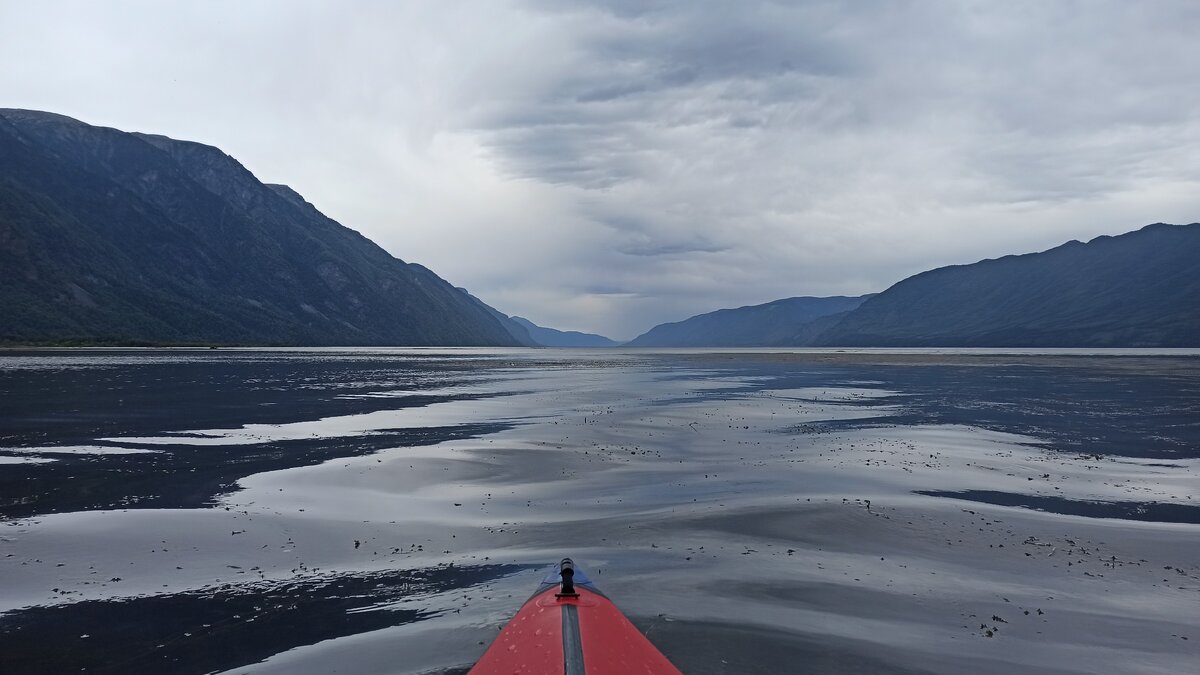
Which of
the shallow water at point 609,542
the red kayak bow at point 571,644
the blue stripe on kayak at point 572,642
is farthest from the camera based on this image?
the shallow water at point 609,542

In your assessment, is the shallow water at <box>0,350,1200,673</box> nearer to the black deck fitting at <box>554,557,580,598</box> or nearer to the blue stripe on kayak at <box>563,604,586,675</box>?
the black deck fitting at <box>554,557,580,598</box>

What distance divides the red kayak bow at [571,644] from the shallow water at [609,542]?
3.75 ft

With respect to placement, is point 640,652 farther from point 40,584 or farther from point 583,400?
point 583,400

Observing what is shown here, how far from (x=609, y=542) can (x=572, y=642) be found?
6.70 metres

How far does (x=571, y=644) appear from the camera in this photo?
276 inches

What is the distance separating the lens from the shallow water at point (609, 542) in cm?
888

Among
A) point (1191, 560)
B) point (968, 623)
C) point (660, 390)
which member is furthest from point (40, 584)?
point (660, 390)

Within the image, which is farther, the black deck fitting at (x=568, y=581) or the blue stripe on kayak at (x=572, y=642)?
the black deck fitting at (x=568, y=581)

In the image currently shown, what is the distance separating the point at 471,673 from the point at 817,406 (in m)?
38.3

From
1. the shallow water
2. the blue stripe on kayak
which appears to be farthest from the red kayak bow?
the shallow water

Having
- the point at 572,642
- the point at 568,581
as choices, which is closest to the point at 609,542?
the point at 568,581

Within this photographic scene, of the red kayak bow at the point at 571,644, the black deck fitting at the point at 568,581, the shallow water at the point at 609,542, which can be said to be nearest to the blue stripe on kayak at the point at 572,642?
the red kayak bow at the point at 571,644

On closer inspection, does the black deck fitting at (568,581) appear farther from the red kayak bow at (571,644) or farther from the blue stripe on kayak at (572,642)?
the blue stripe on kayak at (572,642)

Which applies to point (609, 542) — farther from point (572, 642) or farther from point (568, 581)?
point (572, 642)
